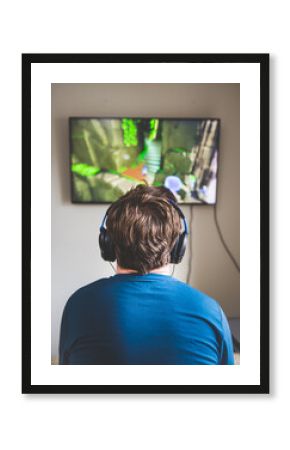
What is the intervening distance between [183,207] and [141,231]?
134 millimetres

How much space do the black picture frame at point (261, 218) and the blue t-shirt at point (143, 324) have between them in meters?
0.07

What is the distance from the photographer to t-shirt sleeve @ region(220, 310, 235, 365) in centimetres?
116

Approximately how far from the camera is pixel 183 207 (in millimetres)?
1186

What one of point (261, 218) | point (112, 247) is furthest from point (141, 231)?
point (261, 218)

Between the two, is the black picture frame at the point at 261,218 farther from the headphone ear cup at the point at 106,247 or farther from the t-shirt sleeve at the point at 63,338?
the headphone ear cup at the point at 106,247

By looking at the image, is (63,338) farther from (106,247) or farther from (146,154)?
(146,154)

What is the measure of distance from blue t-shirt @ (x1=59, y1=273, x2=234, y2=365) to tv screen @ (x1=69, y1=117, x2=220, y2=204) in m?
0.24

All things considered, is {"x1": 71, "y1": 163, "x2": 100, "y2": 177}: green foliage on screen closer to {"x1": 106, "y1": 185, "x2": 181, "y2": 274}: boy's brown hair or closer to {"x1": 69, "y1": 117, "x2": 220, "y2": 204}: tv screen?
{"x1": 69, "y1": 117, "x2": 220, "y2": 204}: tv screen

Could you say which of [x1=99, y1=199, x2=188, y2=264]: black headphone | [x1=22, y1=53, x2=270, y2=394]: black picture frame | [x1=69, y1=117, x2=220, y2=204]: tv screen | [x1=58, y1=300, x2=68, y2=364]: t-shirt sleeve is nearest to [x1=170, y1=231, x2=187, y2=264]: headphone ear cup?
[x1=99, y1=199, x2=188, y2=264]: black headphone

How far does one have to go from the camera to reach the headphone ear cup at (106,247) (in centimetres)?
116

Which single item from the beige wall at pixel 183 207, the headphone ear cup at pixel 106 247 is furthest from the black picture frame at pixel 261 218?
the headphone ear cup at pixel 106 247
